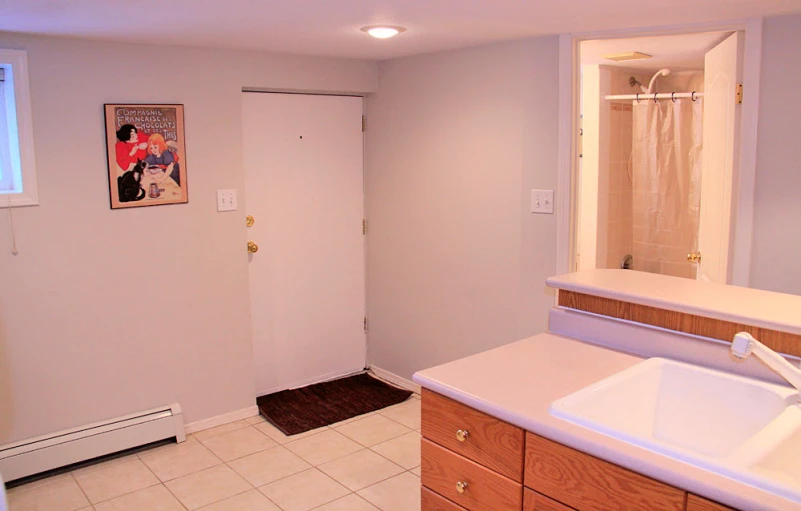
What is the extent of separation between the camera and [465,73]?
3.51 metres

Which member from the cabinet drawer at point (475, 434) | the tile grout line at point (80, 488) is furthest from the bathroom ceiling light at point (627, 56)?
the tile grout line at point (80, 488)

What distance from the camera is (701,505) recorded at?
128 centimetres

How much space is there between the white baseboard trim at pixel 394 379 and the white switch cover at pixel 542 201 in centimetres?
143

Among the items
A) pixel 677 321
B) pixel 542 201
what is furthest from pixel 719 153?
pixel 677 321

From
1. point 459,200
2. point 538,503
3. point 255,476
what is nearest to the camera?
point 538,503

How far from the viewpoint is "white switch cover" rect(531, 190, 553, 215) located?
10.5 ft

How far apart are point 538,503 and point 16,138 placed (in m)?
2.69

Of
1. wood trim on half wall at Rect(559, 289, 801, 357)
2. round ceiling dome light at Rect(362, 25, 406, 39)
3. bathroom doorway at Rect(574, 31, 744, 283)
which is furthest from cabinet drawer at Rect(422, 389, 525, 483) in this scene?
bathroom doorway at Rect(574, 31, 744, 283)

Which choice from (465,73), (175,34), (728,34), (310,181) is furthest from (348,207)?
(728,34)

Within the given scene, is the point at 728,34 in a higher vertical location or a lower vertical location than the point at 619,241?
higher

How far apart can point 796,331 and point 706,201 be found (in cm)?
156

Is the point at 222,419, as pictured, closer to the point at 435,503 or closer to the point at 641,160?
the point at 435,503

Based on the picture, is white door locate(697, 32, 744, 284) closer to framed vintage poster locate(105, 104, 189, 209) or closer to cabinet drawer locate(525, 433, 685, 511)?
cabinet drawer locate(525, 433, 685, 511)

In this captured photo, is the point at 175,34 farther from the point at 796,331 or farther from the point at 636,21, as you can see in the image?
the point at 796,331
